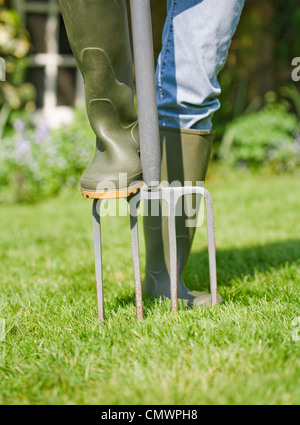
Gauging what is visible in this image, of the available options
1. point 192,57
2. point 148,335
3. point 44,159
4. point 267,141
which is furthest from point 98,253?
point 267,141

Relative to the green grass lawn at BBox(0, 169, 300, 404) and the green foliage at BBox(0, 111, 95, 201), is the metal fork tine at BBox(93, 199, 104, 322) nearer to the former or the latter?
the green grass lawn at BBox(0, 169, 300, 404)

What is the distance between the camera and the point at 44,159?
18.7 feet

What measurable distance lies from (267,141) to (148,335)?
17.4 ft

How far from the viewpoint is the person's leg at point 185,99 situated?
1.75 m

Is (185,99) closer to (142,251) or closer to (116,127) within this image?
(116,127)

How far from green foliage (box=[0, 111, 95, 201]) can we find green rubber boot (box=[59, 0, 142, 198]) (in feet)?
12.7

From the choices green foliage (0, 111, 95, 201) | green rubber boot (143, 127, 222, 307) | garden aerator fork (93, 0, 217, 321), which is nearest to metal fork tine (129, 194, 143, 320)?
garden aerator fork (93, 0, 217, 321)

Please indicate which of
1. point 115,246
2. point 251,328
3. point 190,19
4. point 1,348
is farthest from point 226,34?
point 115,246

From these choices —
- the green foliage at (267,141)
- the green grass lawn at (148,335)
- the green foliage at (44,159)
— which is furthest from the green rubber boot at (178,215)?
the green foliage at (267,141)

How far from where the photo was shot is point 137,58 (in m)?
1.56

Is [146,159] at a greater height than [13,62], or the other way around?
[13,62]

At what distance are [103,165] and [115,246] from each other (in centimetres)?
159

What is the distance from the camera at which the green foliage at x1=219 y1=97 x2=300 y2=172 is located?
6.34 meters

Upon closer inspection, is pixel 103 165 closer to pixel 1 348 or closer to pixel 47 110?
pixel 1 348
